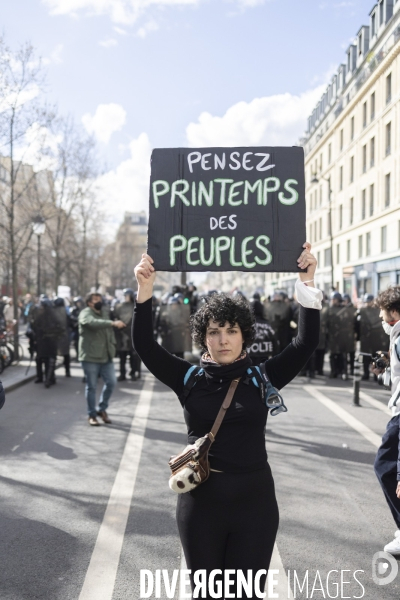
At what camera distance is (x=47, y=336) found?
487 inches

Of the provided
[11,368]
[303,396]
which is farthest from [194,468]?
[11,368]

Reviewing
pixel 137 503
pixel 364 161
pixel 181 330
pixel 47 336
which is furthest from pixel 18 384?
pixel 364 161

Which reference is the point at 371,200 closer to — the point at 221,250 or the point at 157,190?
the point at 221,250

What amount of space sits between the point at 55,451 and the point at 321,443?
3.29 m

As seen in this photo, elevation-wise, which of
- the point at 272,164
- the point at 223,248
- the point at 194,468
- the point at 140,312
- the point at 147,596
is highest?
the point at 272,164

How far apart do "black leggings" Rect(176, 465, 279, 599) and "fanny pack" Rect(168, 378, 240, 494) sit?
0.27 feet

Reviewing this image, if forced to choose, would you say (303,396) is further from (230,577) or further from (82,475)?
(230,577)

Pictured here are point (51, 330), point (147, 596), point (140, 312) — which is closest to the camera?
point (140, 312)

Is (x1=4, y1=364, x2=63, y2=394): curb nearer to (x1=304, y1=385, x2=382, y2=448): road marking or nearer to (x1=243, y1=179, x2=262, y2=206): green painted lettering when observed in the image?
(x1=304, y1=385, x2=382, y2=448): road marking

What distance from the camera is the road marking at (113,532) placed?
3605 millimetres

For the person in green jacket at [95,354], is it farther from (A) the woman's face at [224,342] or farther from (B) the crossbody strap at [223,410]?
(B) the crossbody strap at [223,410]

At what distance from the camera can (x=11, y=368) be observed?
48.3ft

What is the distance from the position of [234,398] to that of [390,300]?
2.33 m

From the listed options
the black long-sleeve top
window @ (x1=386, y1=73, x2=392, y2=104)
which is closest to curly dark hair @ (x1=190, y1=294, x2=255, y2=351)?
the black long-sleeve top
